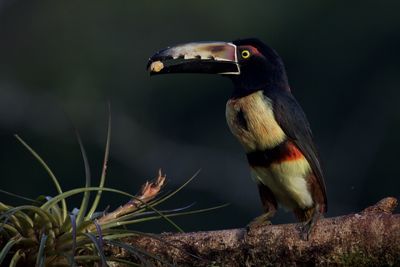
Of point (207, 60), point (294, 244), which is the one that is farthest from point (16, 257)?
point (207, 60)

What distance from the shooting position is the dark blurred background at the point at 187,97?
1152 centimetres

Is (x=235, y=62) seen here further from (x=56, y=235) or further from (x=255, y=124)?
(x=56, y=235)

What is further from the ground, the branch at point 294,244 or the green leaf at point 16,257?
the green leaf at point 16,257

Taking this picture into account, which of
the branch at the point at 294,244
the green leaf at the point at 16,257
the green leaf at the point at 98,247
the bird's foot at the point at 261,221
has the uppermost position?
the green leaf at the point at 98,247

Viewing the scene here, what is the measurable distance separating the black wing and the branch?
839 millimetres

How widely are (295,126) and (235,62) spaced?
45 cm

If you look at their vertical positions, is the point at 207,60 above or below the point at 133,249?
above

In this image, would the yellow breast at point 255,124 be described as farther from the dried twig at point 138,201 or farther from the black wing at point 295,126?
the dried twig at point 138,201

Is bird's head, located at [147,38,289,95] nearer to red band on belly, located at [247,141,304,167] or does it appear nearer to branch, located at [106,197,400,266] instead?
red band on belly, located at [247,141,304,167]

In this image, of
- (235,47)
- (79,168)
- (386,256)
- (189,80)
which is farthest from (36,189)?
(386,256)

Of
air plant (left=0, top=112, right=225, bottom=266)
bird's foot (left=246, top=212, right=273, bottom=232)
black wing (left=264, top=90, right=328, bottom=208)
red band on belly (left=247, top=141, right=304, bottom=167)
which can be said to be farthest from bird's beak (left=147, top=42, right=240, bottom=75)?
air plant (left=0, top=112, right=225, bottom=266)

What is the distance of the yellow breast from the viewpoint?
15.5 ft

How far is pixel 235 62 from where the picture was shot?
5.10 m

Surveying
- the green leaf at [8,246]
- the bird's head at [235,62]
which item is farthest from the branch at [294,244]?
the bird's head at [235,62]
